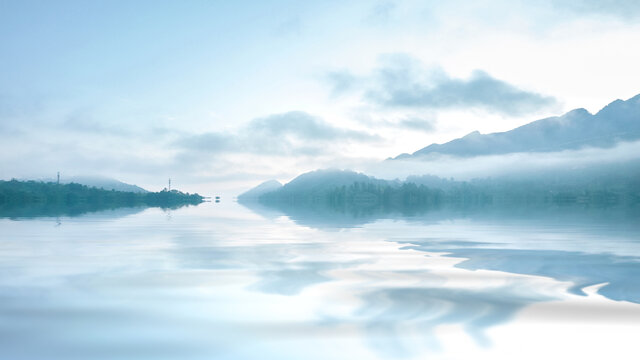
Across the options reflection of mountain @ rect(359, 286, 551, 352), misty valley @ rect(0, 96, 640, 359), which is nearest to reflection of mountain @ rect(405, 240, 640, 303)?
misty valley @ rect(0, 96, 640, 359)

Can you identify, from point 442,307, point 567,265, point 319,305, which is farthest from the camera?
point 567,265

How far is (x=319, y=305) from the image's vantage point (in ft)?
39.9

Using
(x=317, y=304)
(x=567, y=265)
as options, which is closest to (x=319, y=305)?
(x=317, y=304)

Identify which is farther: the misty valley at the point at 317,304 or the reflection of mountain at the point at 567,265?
the reflection of mountain at the point at 567,265

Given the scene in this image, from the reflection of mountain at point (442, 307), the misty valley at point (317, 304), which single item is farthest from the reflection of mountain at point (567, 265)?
the reflection of mountain at point (442, 307)

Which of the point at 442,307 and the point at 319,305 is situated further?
the point at 319,305

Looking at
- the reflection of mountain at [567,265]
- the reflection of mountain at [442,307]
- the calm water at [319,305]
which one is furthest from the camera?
the reflection of mountain at [567,265]

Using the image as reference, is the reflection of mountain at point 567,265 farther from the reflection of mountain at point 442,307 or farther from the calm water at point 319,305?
the reflection of mountain at point 442,307

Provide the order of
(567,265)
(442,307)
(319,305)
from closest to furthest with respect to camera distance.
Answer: (442,307) → (319,305) → (567,265)

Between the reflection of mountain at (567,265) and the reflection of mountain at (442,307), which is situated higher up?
the reflection of mountain at (567,265)

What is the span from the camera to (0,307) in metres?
11.6

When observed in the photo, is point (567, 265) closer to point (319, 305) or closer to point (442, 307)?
point (442, 307)

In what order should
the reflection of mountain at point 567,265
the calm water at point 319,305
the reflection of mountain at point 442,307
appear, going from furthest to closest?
the reflection of mountain at point 567,265
the reflection of mountain at point 442,307
the calm water at point 319,305

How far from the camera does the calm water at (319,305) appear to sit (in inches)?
357
